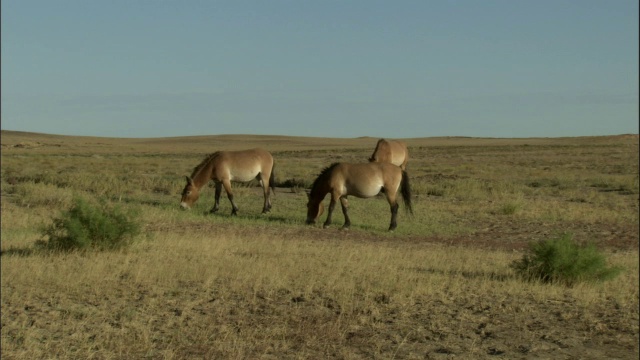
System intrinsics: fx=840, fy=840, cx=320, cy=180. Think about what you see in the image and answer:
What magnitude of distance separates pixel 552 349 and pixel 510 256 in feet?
23.3

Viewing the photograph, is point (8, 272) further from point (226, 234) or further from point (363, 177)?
point (363, 177)

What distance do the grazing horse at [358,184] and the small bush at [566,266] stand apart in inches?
272

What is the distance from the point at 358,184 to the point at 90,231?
23.6 ft

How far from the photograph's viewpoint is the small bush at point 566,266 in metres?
12.2

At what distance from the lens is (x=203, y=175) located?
864 inches

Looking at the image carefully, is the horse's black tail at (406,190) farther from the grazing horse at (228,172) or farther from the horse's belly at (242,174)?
the horse's belly at (242,174)

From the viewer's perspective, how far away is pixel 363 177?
1942 centimetres

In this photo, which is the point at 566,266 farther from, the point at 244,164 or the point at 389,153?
the point at 389,153

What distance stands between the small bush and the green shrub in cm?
648

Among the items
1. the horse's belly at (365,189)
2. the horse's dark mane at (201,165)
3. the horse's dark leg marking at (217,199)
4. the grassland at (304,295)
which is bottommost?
the grassland at (304,295)

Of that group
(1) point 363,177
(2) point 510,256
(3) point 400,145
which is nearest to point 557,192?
(3) point 400,145

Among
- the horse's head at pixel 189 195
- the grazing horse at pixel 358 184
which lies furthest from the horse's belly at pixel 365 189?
the horse's head at pixel 189 195

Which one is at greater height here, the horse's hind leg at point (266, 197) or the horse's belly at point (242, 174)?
the horse's belly at point (242, 174)

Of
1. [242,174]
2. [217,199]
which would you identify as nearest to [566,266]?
[217,199]
